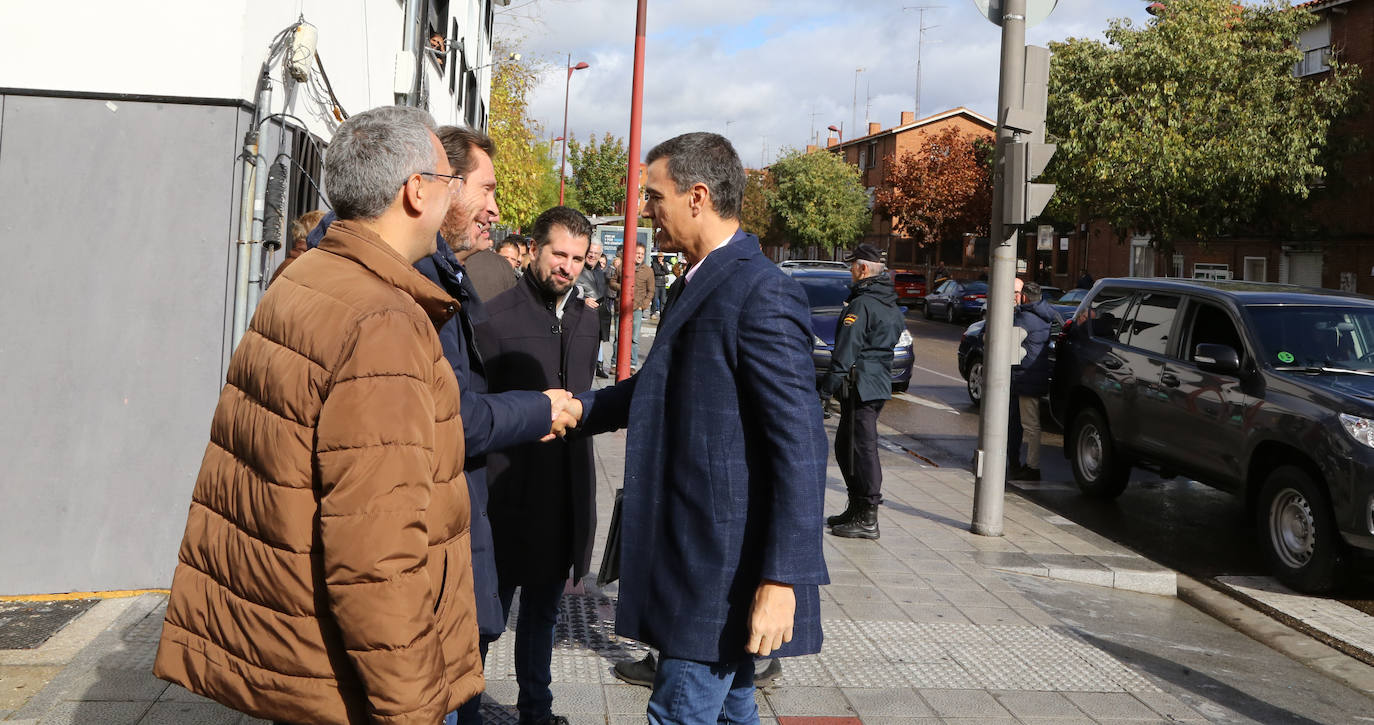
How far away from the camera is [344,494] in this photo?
2.13 metres

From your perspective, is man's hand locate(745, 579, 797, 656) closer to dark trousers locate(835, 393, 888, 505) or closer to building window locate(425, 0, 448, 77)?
dark trousers locate(835, 393, 888, 505)

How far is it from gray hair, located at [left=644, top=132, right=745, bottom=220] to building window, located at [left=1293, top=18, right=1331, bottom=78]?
3417cm

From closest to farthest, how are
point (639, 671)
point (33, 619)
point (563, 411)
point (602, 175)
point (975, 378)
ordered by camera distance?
point (563, 411), point (639, 671), point (33, 619), point (975, 378), point (602, 175)

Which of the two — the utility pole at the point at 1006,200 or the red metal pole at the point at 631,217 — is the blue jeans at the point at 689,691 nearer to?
the utility pole at the point at 1006,200

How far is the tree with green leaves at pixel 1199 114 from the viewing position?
29641 mm

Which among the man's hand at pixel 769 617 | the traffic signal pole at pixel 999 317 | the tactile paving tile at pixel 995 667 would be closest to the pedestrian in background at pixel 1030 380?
the traffic signal pole at pixel 999 317

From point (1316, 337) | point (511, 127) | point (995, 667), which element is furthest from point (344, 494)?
point (511, 127)

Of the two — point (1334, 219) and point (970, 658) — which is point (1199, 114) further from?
point (970, 658)

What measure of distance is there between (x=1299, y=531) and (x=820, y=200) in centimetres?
5842

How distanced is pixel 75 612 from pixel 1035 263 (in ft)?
151

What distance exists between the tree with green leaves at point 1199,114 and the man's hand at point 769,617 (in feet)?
96.8

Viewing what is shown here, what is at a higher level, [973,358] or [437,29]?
[437,29]

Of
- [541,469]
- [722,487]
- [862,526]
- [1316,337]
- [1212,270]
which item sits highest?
[1212,270]

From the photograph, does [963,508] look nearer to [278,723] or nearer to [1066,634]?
[1066,634]
